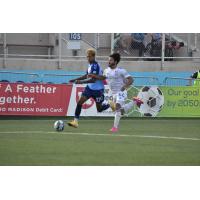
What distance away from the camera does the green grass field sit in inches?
269

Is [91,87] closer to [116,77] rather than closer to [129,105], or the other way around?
[116,77]

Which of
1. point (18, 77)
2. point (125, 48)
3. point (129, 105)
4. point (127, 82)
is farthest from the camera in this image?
point (18, 77)

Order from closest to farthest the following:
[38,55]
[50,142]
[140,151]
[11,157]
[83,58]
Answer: [11,157] < [140,151] < [50,142] < [38,55] < [83,58]

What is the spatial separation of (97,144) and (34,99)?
4461mm

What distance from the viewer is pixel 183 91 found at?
539 inches

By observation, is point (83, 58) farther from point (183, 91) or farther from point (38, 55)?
point (183, 91)

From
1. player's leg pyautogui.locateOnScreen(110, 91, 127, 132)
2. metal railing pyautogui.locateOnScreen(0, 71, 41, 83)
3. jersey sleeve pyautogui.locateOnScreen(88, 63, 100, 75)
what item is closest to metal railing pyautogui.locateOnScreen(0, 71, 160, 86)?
metal railing pyautogui.locateOnScreen(0, 71, 41, 83)

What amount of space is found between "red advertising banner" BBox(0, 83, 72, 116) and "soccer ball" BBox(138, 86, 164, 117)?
1.37 m

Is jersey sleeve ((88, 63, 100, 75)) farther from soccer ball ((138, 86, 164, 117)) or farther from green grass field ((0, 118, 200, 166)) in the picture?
soccer ball ((138, 86, 164, 117))

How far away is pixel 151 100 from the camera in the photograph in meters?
13.8

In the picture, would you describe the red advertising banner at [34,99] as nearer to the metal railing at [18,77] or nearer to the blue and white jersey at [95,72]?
the metal railing at [18,77]

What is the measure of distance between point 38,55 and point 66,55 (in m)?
0.72

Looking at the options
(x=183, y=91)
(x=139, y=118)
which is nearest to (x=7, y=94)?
(x=139, y=118)

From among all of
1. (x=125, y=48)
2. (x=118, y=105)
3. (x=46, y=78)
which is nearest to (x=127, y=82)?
(x=118, y=105)
